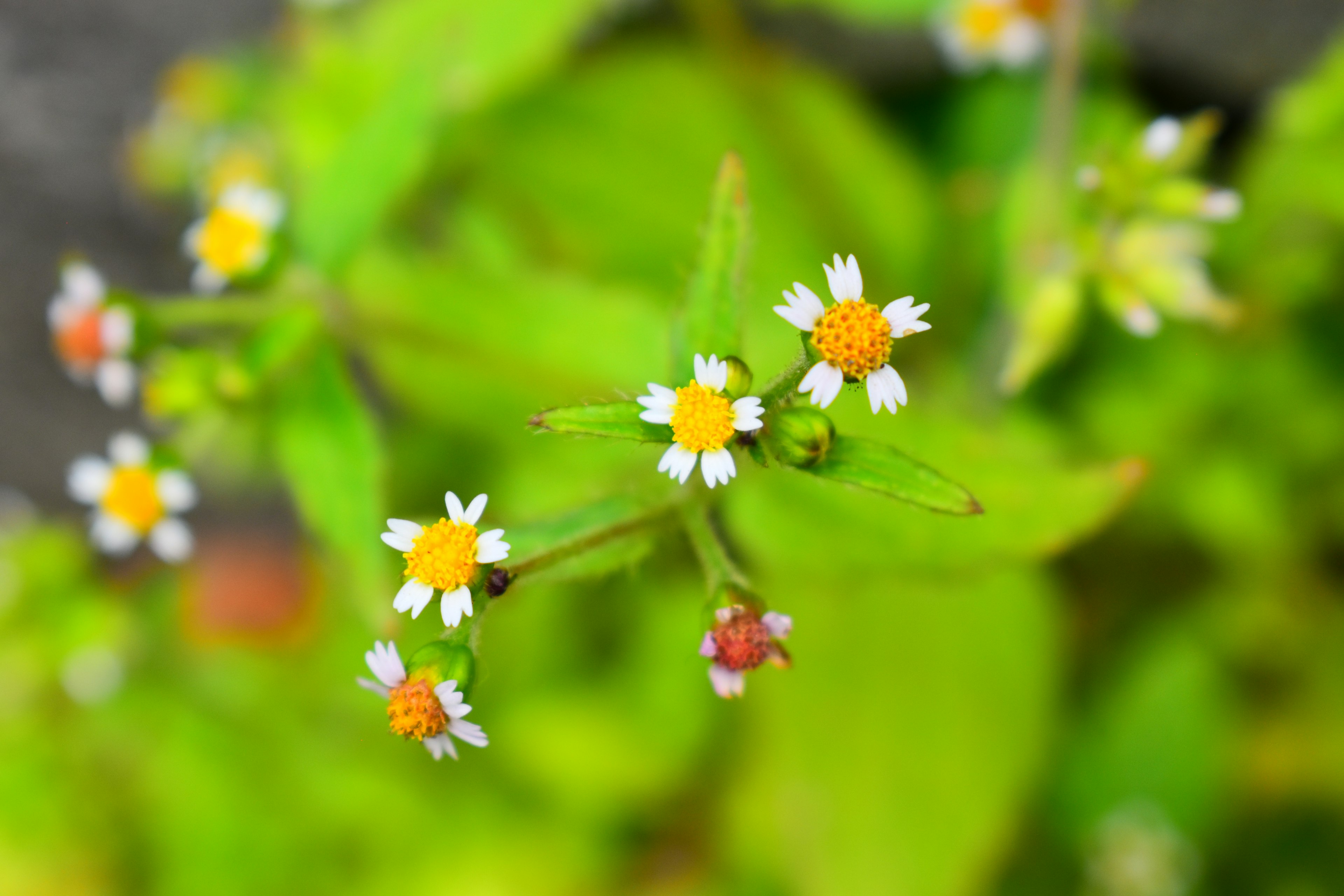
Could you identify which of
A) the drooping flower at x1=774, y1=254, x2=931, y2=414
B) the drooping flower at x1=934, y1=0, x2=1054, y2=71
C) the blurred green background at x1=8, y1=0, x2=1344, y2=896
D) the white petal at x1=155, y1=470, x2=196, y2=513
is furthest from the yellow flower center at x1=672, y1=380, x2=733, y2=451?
the drooping flower at x1=934, y1=0, x2=1054, y2=71

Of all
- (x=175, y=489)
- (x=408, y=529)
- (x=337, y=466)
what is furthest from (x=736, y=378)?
(x=175, y=489)

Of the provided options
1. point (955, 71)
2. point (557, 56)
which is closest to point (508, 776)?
point (557, 56)

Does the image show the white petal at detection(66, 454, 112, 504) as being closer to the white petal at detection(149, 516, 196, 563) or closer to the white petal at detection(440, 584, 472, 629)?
the white petal at detection(149, 516, 196, 563)

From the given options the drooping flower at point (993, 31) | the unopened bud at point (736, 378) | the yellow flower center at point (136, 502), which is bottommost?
the unopened bud at point (736, 378)

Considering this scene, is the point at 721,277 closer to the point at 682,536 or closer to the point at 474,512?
the point at 474,512

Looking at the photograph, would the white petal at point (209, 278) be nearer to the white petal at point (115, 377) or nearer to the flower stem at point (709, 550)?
the white petal at point (115, 377)

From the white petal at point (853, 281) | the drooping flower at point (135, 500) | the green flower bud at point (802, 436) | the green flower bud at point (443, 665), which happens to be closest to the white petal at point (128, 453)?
the drooping flower at point (135, 500)
